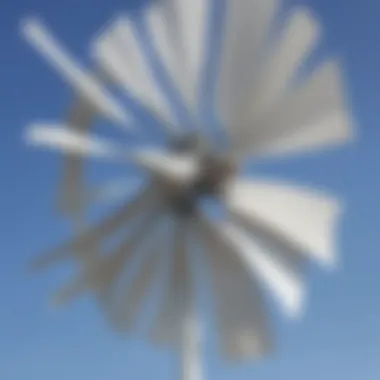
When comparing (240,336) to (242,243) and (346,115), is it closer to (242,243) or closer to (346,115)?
(242,243)

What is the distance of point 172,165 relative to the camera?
1225 cm

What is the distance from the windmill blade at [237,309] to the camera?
470 inches

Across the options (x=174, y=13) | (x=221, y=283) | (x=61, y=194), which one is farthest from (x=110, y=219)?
(x=174, y=13)

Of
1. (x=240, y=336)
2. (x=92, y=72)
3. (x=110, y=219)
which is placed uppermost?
(x=92, y=72)

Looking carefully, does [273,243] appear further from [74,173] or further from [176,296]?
[74,173]

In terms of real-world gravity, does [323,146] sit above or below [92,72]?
below

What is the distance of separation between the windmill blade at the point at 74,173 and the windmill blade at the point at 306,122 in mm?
1788

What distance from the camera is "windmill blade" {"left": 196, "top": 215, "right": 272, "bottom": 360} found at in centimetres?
1195

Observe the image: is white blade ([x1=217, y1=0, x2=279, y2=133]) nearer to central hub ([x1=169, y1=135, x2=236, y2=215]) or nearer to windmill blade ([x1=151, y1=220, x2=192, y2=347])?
central hub ([x1=169, y1=135, x2=236, y2=215])

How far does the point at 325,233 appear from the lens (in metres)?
11.8

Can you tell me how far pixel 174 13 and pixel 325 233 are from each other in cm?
315

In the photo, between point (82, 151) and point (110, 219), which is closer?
point (82, 151)

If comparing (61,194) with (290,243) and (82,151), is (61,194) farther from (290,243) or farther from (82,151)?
(290,243)

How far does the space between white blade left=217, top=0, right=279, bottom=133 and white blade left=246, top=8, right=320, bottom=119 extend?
12 cm
